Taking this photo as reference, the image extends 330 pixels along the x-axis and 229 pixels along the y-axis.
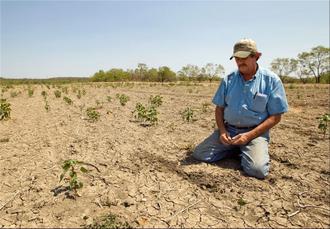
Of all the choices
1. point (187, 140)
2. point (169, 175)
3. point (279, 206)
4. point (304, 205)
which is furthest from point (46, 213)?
point (187, 140)

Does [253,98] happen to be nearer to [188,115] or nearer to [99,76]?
[188,115]

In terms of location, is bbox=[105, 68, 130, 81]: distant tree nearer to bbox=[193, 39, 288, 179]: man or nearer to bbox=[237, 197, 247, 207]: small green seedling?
bbox=[193, 39, 288, 179]: man

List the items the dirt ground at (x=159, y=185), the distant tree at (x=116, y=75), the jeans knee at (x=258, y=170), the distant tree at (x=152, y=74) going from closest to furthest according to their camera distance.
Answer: the dirt ground at (x=159, y=185) → the jeans knee at (x=258, y=170) → the distant tree at (x=152, y=74) → the distant tree at (x=116, y=75)

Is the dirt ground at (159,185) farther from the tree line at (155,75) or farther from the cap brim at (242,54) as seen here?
the tree line at (155,75)

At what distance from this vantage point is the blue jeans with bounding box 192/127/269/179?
3.23m

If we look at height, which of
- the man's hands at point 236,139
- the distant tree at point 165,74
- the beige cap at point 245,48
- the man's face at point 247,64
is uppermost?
the distant tree at point 165,74

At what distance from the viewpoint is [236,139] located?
3.37m

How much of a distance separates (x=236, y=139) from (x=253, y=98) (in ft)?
1.72

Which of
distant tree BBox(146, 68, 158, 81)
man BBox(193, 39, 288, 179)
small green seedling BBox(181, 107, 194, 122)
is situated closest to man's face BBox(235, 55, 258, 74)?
man BBox(193, 39, 288, 179)

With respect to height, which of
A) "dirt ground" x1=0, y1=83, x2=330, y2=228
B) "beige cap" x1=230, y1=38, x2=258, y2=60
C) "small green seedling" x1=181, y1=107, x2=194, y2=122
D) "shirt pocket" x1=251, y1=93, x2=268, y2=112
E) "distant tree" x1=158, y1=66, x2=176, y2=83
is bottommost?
"dirt ground" x1=0, y1=83, x2=330, y2=228

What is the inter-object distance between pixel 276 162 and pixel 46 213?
283 centimetres

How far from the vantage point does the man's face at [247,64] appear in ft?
10.9

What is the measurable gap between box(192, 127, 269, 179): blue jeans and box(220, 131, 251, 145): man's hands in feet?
0.34

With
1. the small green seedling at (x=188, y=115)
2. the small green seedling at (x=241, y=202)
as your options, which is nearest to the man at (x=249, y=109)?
the small green seedling at (x=241, y=202)
